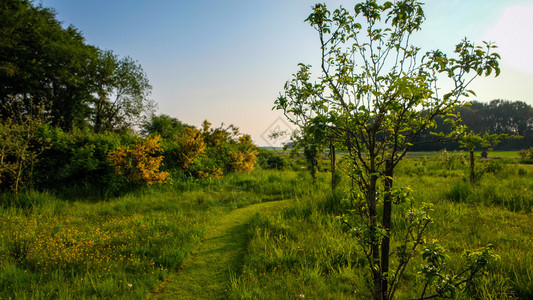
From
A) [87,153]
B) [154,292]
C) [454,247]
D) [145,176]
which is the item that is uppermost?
[87,153]

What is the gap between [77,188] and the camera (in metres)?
8.63

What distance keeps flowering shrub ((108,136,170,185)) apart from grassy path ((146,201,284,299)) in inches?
168

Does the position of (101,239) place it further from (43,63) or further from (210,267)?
(43,63)

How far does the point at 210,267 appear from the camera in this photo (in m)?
4.23

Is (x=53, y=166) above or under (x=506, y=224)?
above

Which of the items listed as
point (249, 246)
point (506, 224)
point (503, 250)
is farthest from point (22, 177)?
point (506, 224)

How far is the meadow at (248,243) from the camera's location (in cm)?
335

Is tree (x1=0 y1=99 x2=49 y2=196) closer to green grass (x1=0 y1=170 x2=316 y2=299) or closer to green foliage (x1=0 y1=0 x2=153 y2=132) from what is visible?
green grass (x1=0 y1=170 x2=316 y2=299)

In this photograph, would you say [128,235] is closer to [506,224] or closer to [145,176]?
[145,176]

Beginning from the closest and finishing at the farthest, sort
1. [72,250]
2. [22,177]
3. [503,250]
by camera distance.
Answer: [503,250] < [72,250] < [22,177]

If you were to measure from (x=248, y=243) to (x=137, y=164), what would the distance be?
6.07m

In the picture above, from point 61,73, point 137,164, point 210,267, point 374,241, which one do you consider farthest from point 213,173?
point 61,73

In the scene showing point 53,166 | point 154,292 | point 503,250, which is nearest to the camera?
point 154,292

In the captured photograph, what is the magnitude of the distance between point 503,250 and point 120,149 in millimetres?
10128
